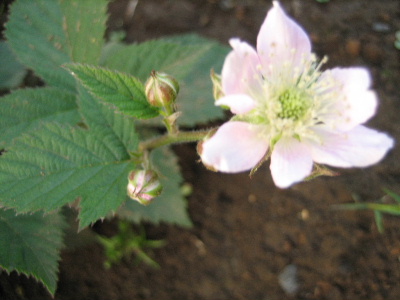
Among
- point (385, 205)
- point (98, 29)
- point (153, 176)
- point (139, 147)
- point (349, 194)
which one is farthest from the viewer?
point (349, 194)

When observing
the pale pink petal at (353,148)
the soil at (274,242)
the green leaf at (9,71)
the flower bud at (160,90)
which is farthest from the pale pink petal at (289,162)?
the green leaf at (9,71)

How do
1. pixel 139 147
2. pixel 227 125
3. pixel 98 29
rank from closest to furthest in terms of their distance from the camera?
pixel 227 125 → pixel 139 147 → pixel 98 29

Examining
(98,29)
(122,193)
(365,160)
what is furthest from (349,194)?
(98,29)

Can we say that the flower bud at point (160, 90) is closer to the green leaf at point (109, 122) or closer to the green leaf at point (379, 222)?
the green leaf at point (109, 122)

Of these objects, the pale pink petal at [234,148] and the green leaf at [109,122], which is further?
the green leaf at [109,122]

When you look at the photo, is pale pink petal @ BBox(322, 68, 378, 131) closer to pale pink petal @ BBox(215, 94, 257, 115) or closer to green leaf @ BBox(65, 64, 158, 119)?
pale pink petal @ BBox(215, 94, 257, 115)

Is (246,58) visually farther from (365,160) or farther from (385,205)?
(385,205)

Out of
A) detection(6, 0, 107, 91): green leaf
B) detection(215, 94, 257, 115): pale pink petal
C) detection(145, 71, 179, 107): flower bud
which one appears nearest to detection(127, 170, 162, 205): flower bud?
detection(145, 71, 179, 107): flower bud
